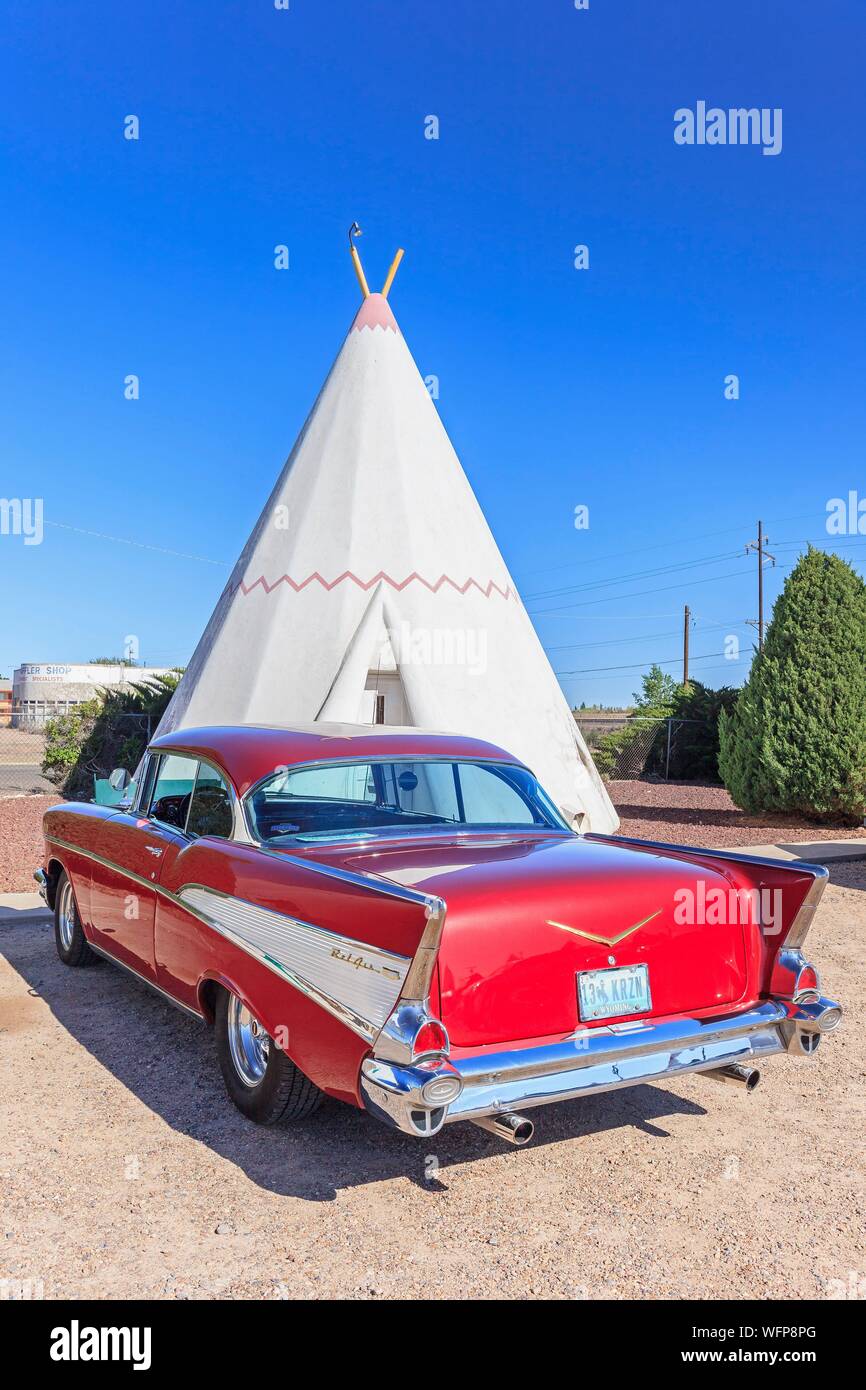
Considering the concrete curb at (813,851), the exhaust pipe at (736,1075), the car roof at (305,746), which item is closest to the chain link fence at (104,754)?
the concrete curb at (813,851)

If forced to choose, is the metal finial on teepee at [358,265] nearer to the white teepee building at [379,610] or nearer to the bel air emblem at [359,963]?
the white teepee building at [379,610]

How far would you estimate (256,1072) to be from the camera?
346cm

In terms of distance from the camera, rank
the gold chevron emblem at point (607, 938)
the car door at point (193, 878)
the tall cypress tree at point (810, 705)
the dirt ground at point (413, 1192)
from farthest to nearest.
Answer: the tall cypress tree at point (810, 705) < the car door at point (193, 878) < the gold chevron emblem at point (607, 938) < the dirt ground at point (413, 1192)

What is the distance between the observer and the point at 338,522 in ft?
33.9

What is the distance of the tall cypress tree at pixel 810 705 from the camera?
13.3 m

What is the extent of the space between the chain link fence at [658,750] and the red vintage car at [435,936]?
16826 millimetres

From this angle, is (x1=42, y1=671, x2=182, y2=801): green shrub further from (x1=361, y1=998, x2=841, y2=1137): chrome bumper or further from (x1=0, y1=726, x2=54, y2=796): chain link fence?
(x1=361, y1=998, x2=841, y2=1137): chrome bumper

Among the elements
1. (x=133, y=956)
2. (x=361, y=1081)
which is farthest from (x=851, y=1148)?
(x=133, y=956)

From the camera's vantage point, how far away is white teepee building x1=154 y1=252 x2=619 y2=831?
9828mm

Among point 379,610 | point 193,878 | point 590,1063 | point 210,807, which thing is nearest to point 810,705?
point 379,610

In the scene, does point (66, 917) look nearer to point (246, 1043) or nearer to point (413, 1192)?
point (246, 1043)

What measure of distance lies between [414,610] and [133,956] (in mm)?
6048
